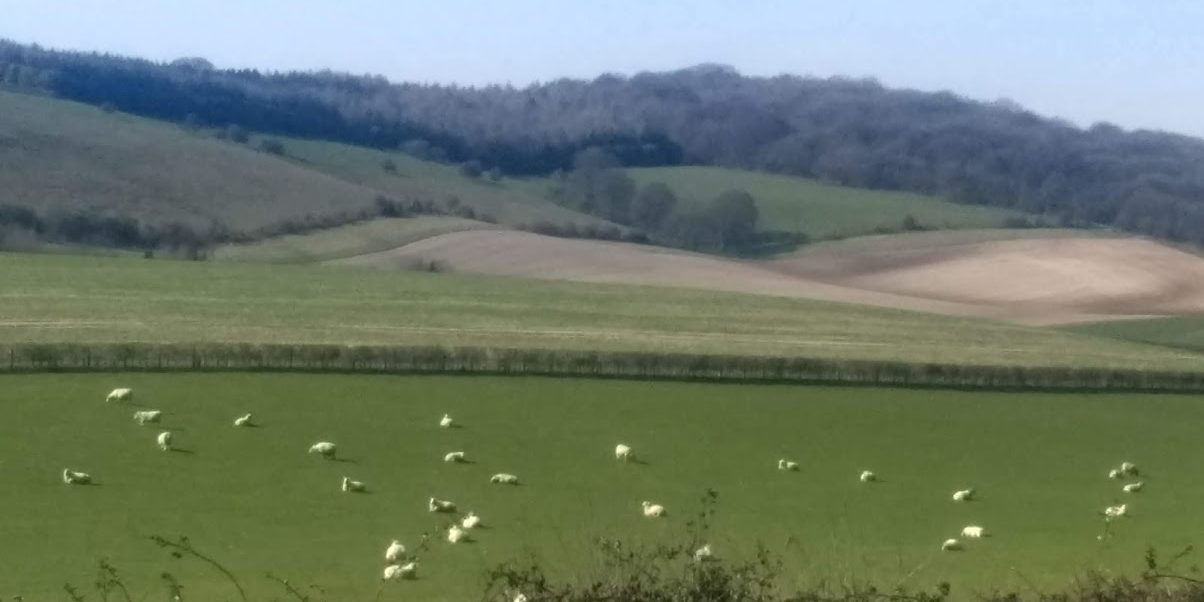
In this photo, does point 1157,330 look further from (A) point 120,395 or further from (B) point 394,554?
(B) point 394,554

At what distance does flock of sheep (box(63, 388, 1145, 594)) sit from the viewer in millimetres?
15992

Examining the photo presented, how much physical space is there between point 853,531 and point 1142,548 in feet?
12.0

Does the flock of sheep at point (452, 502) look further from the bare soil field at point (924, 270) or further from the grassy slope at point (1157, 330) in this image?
the bare soil field at point (924, 270)

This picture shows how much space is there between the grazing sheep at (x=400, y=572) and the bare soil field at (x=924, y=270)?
4745cm

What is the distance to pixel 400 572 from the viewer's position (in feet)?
50.4

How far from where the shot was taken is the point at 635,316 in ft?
→ 167

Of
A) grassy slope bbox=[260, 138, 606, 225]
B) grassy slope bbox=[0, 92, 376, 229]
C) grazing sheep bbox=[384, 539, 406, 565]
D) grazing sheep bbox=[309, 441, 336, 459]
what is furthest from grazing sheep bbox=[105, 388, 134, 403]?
grassy slope bbox=[260, 138, 606, 225]

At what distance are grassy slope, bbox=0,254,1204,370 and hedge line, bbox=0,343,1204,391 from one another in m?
1.20

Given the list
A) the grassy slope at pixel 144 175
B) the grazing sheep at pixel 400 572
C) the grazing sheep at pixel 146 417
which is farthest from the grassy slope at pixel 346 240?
the grazing sheep at pixel 400 572

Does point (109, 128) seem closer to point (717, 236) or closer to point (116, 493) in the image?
point (717, 236)

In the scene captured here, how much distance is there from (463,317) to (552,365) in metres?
11.2

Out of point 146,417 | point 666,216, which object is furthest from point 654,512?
point 666,216

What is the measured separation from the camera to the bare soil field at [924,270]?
64.1 m

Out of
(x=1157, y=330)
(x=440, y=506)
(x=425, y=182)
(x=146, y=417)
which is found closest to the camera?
(x=440, y=506)
